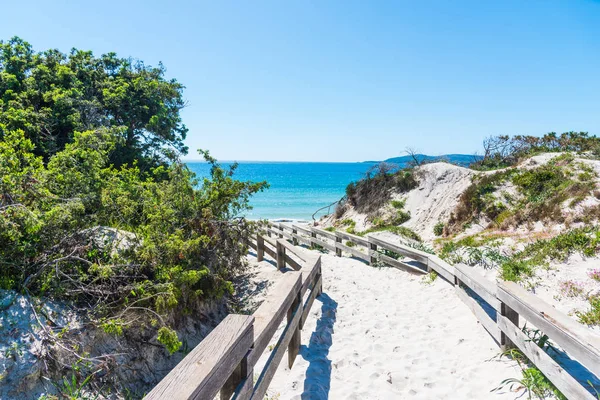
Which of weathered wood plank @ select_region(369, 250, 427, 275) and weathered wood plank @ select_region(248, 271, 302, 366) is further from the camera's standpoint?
weathered wood plank @ select_region(369, 250, 427, 275)

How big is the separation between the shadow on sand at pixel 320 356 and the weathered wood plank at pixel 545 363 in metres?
1.86

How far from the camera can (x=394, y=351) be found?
4.18 metres

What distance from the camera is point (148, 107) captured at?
15914mm

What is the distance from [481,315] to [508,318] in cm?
74

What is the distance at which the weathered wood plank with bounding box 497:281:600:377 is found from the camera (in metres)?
2.49

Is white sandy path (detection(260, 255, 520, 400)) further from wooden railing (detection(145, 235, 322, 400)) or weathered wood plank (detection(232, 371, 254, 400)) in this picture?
weathered wood plank (detection(232, 371, 254, 400))

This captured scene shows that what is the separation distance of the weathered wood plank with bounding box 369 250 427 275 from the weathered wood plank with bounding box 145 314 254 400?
5597 millimetres

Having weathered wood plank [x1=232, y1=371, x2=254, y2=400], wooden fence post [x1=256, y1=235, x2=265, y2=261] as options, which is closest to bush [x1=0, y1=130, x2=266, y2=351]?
weathered wood plank [x1=232, y1=371, x2=254, y2=400]

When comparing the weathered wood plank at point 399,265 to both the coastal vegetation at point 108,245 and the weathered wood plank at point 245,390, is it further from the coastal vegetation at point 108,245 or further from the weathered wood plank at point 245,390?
the weathered wood plank at point 245,390

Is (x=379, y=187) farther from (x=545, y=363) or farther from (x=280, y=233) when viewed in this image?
(x=545, y=363)

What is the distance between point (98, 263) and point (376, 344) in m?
3.51

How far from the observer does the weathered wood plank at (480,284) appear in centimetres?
413

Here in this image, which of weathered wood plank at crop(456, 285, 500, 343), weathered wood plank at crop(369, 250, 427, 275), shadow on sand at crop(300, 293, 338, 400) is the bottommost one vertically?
shadow on sand at crop(300, 293, 338, 400)

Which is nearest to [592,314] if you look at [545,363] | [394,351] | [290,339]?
[545,363]
